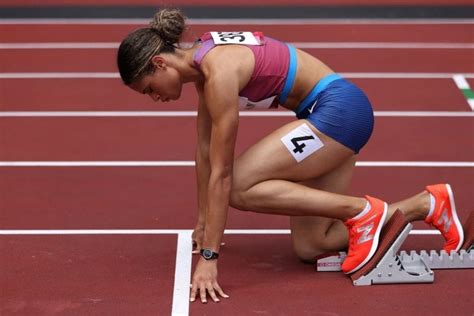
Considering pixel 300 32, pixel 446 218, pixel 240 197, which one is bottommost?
pixel 300 32

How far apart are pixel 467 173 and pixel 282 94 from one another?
2.09m

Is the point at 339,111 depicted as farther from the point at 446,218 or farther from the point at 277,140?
the point at 446,218

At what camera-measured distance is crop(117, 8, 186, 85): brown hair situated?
5.05 m

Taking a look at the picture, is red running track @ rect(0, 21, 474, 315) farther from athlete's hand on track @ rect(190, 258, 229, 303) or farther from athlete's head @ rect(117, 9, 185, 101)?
athlete's head @ rect(117, 9, 185, 101)

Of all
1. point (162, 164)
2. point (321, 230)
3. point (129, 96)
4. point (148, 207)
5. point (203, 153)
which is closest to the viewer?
point (321, 230)

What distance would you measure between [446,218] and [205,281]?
1.29 metres

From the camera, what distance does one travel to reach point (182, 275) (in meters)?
5.43

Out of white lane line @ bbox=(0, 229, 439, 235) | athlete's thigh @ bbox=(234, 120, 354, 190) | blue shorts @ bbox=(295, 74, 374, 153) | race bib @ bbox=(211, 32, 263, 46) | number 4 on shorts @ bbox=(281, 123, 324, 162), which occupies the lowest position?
white lane line @ bbox=(0, 229, 439, 235)

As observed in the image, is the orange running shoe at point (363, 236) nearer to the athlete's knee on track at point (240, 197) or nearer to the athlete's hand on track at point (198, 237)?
the athlete's knee on track at point (240, 197)

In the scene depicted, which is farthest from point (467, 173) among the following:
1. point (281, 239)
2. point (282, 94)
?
point (282, 94)

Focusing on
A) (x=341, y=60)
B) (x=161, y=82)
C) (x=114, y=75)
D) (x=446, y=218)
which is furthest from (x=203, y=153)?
(x=341, y=60)

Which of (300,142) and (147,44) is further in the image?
(300,142)

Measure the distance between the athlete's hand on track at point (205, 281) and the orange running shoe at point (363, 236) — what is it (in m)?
0.65

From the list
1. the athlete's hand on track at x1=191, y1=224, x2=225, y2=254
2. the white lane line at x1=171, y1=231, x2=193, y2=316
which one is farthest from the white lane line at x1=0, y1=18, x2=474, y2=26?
the athlete's hand on track at x1=191, y1=224, x2=225, y2=254
